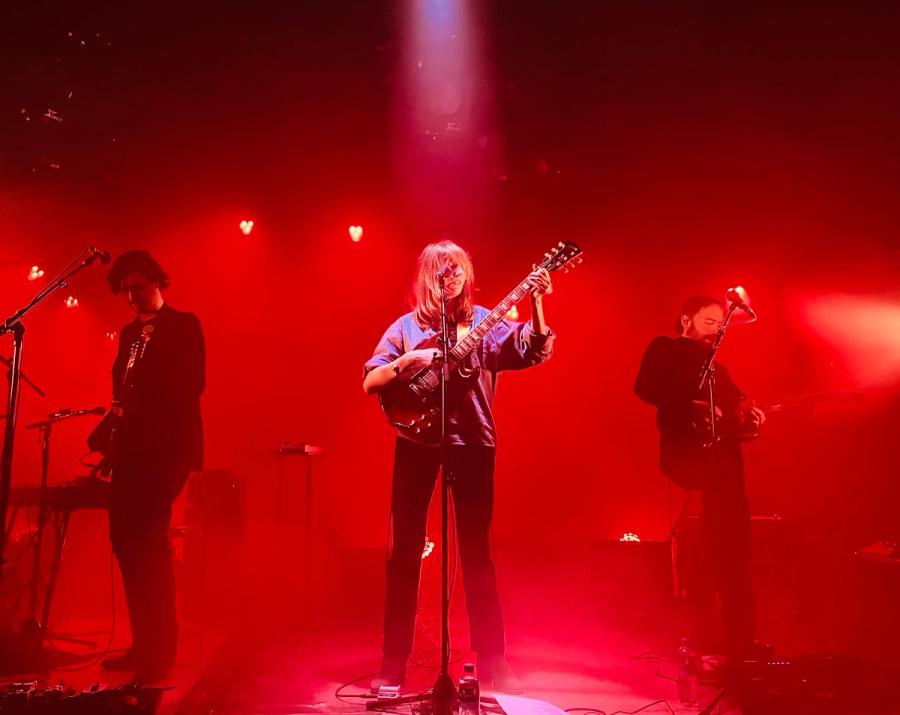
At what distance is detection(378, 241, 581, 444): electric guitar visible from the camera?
3.48m

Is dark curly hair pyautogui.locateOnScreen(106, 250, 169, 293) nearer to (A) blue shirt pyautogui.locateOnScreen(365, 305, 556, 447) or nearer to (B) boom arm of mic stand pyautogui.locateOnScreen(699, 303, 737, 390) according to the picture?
(A) blue shirt pyautogui.locateOnScreen(365, 305, 556, 447)

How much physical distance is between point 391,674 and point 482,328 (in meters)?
1.81

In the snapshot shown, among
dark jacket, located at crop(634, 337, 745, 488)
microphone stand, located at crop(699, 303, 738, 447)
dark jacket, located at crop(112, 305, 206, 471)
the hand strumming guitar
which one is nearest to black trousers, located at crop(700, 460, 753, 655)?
dark jacket, located at crop(634, 337, 745, 488)

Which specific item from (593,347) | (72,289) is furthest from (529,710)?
(72,289)

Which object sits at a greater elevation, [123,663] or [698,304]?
[698,304]

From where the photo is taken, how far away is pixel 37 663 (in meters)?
4.14

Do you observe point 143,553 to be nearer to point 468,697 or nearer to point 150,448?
point 150,448

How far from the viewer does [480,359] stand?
360 centimetres

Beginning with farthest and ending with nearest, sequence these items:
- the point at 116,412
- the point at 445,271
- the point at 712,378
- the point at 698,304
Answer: the point at 698,304
the point at 712,378
the point at 116,412
the point at 445,271

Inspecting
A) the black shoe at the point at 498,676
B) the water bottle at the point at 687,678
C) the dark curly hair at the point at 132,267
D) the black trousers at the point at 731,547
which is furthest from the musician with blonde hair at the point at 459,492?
the dark curly hair at the point at 132,267

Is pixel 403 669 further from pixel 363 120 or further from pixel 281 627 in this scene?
pixel 363 120

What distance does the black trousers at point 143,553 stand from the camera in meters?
3.93

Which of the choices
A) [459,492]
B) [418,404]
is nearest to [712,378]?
[459,492]

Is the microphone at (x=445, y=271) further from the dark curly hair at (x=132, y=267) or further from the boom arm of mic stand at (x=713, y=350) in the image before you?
the dark curly hair at (x=132, y=267)
